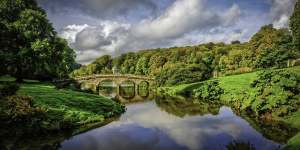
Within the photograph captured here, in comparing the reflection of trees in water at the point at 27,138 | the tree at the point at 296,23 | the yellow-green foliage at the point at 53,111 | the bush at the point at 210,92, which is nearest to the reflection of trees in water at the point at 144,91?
the bush at the point at 210,92

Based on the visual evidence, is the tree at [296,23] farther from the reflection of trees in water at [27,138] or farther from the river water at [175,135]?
the reflection of trees in water at [27,138]

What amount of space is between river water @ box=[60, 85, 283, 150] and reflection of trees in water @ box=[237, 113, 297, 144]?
1.57 ft

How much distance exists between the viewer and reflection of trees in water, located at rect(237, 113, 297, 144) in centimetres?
2384

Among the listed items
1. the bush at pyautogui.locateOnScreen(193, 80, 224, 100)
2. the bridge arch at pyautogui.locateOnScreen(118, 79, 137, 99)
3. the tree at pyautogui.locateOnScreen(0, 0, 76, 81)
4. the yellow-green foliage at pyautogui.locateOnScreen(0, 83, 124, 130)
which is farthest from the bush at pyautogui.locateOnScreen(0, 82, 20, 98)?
the bridge arch at pyautogui.locateOnScreen(118, 79, 137, 99)

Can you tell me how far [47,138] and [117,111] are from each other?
52.3 feet

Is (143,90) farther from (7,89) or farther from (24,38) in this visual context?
(7,89)

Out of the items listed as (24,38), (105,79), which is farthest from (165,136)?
(105,79)

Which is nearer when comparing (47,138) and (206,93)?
(47,138)

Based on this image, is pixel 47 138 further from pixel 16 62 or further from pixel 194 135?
pixel 16 62

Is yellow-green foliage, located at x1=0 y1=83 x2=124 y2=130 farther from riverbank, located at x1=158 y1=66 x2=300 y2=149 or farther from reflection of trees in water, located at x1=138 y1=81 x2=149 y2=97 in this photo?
reflection of trees in water, located at x1=138 y1=81 x2=149 y2=97

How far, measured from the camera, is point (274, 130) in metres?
26.0

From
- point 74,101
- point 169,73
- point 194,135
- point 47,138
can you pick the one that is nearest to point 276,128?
point 194,135

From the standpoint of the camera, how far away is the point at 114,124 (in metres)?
31.5

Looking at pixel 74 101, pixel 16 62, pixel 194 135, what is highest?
pixel 16 62
